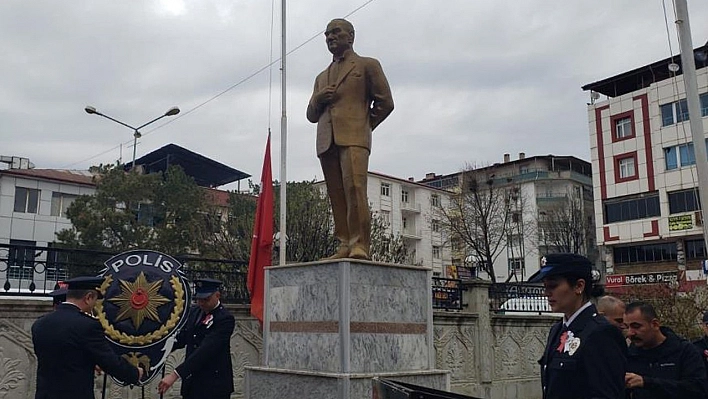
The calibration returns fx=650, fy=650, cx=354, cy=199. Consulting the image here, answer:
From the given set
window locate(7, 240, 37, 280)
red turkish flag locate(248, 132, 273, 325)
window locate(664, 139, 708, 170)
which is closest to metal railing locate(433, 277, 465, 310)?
red turkish flag locate(248, 132, 273, 325)

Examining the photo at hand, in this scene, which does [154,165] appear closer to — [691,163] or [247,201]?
[247,201]

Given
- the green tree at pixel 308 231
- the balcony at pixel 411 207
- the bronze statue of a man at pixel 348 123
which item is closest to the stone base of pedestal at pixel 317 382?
the bronze statue of a man at pixel 348 123

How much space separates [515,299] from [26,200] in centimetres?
2885

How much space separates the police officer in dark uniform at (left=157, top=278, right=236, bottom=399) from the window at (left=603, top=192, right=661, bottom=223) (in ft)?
105

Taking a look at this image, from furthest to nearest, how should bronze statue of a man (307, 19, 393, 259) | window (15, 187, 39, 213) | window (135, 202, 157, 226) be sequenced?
window (15, 187, 39, 213)
window (135, 202, 157, 226)
bronze statue of a man (307, 19, 393, 259)

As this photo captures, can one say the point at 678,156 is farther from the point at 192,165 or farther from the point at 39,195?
A: the point at 39,195

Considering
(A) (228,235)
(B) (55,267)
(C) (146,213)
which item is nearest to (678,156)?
(A) (228,235)

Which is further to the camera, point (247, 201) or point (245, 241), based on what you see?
point (247, 201)

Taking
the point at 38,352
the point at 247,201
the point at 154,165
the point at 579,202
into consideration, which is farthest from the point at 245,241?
the point at 579,202

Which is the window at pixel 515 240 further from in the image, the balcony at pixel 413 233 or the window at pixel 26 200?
the window at pixel 26 200

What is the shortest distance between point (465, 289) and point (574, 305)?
1120cm

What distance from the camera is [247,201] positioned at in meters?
Answer: 24.7

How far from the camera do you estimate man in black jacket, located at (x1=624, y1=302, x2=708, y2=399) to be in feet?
12.9

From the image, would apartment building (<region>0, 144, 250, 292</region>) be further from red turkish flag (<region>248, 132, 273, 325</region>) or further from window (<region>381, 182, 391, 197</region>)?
red turkish flag (<region>248, 132, 273, 325</region>)
